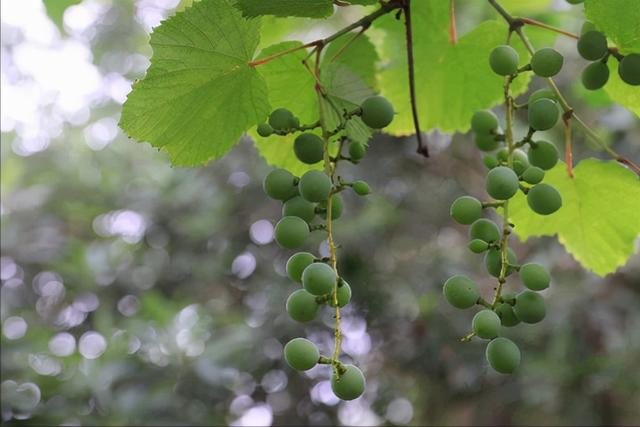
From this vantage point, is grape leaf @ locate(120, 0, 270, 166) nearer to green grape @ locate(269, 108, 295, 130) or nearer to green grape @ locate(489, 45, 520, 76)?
green grape @ locate(269, 108, 295, 130)

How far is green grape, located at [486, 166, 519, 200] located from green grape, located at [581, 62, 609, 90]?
16 cm

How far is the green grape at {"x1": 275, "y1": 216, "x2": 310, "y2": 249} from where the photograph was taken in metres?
0.60

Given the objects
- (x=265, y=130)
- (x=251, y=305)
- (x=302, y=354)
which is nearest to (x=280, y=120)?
(x=265, y=130)

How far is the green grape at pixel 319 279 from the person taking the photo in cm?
55

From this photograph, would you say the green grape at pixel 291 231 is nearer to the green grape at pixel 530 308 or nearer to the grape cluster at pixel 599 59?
the green grape at pixel 530 308

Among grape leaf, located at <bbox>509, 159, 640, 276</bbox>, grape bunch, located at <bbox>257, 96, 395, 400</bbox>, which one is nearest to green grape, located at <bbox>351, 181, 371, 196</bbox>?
grape bunch, located at <bbox>257, 96, 395, 400</bbox>

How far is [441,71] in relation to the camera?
34.8 inches

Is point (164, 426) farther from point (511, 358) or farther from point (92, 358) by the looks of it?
point (511, 358)

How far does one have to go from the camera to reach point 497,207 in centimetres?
66

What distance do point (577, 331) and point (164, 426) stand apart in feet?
4.96

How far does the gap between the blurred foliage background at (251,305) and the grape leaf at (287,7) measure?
1.56m

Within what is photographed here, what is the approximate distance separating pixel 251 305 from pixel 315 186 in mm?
2598

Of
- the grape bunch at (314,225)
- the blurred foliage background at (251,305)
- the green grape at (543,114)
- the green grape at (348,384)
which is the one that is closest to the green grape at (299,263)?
the grape bunch at (314,225)

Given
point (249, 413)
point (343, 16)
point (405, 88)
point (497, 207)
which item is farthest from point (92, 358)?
point (497, 207)
